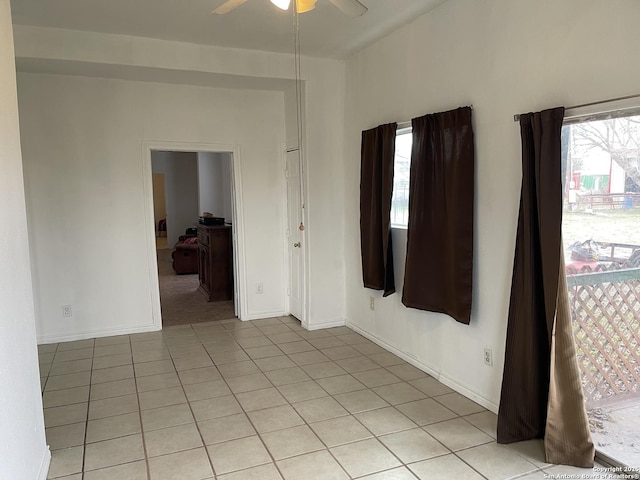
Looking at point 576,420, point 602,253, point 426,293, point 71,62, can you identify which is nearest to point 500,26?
point 602,253

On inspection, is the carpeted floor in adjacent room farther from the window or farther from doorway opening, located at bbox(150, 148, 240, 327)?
the window

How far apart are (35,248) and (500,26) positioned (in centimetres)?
423

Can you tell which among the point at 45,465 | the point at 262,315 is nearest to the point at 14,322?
the point at 45,465

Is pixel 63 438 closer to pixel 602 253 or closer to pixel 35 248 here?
pixel 35 248

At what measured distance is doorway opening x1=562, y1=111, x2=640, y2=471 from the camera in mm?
2205

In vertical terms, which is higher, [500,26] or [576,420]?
[500,26]

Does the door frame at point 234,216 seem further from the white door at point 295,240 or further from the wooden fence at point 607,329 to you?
the wooden fence at point 607,329

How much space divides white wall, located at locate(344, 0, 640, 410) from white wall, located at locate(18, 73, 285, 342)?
171 centimetres

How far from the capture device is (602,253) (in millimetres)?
2354

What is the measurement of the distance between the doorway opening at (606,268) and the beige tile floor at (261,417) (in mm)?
414

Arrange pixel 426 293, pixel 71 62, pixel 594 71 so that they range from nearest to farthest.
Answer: pixel 594 71
pixel 426 293
pixel 71 62

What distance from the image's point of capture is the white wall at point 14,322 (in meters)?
1.76

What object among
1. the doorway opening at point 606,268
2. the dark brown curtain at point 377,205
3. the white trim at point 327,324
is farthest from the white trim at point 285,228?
the doorway opening at point 606,268

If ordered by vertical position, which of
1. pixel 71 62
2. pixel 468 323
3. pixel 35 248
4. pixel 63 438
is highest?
pixel 71 62
